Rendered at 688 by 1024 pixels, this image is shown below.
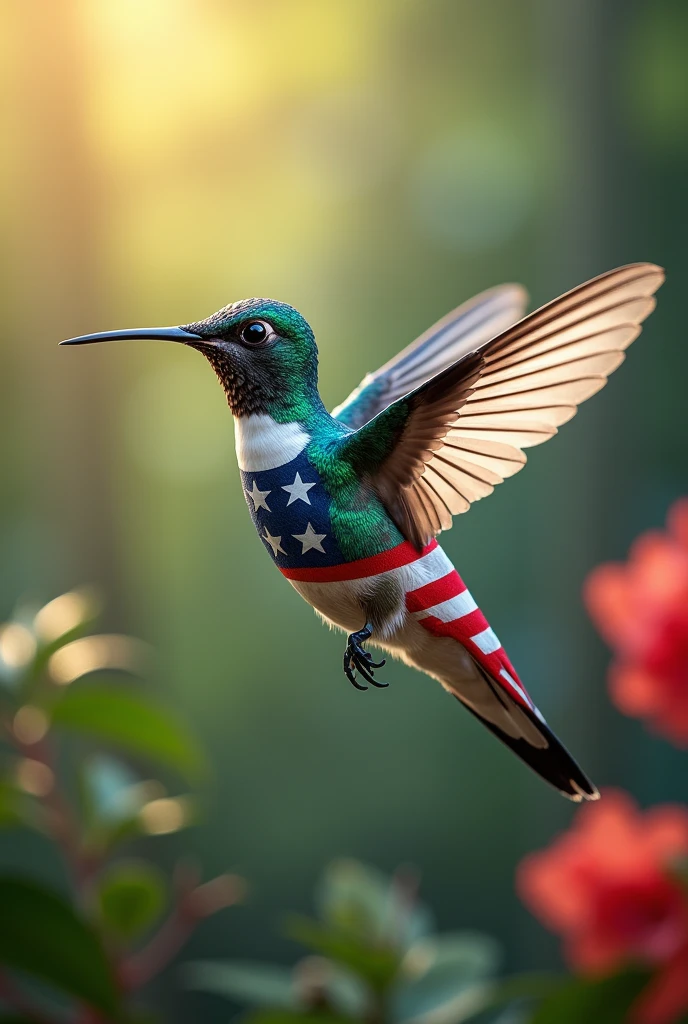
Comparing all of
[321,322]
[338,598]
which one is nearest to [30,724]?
[338,598]

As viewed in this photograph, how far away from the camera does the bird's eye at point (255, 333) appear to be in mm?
279

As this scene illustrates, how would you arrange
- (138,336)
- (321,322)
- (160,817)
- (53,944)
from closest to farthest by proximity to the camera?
(138,336) → (53,944) → (160,817) → (321,322)

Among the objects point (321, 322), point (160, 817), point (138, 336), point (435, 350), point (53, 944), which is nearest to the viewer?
point (138, 336)

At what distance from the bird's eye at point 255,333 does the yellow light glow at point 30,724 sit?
0.48m

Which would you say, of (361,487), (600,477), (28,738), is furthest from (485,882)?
(361,487)

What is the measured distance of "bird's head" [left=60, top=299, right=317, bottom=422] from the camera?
0.89 ft

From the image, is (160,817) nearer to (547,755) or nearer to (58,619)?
(58,619)

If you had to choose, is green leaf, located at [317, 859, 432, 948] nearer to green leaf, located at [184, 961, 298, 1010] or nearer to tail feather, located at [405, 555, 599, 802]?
green leaf, located at [184, 961, 298, 1010]

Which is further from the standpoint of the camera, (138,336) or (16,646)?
(16,646)

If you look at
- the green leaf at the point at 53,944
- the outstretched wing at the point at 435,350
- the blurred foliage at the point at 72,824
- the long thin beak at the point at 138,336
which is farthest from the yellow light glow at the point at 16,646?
the long thin beak at the point at 138,336

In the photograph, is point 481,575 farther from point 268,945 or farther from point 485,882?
point 268,945

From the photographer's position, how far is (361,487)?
293 millimetres

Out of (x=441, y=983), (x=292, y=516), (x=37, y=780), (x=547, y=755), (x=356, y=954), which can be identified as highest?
(x=292, y=516)

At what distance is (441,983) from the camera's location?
75cm
